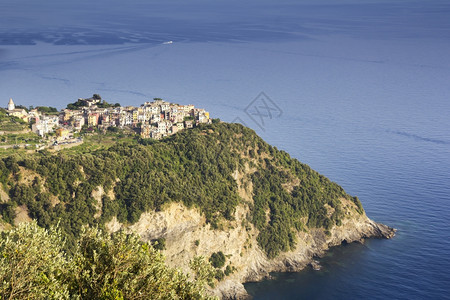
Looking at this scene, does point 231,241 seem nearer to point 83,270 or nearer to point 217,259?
point 217,259

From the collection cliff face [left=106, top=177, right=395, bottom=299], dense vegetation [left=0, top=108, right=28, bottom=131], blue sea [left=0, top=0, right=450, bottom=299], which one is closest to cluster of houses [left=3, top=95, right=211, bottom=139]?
dense vegetation [left=0, top=108, right=28, bottom=131]

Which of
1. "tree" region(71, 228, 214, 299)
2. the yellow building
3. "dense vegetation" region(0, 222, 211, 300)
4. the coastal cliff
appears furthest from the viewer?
the yellow building

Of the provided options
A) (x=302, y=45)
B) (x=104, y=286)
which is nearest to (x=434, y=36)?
(x=302, y=45)

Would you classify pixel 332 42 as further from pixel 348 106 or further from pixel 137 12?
pixel 137 12

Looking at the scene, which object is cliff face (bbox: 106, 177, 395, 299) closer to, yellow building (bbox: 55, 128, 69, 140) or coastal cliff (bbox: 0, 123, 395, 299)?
coastal cliff (bbox: 0, 123, 395, 299)

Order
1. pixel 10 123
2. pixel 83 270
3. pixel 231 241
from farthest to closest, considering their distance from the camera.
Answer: pixel 10 123 < pixel 231 241 < pixel 83 270

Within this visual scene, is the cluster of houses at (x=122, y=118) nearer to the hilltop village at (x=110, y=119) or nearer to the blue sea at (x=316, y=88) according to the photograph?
the hilltop village at (x=110, y=119)

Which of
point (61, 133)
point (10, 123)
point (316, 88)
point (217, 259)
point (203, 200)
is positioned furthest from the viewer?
point (316, 88)

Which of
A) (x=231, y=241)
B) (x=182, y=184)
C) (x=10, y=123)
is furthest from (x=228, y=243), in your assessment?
(x=10, y=123)
